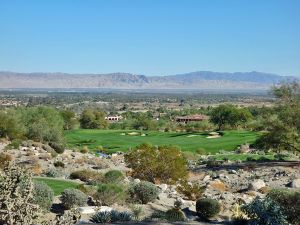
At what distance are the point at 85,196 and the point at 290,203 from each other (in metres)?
7.28

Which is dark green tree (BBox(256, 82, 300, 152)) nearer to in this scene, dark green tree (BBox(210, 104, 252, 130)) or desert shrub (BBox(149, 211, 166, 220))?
desert shrub (BBox(149, 211, 166, 220))

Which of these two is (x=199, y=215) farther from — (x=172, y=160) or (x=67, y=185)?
(x=172, y=160)

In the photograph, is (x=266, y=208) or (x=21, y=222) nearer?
(x=21, y=222)

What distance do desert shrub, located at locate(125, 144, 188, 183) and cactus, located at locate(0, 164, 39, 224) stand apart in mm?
20240

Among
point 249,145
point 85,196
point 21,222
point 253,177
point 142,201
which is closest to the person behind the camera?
point 21,222

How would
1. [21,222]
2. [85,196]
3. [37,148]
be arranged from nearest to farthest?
[21,222] → [85,196] → [37,148]

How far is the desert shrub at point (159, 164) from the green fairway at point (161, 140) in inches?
998

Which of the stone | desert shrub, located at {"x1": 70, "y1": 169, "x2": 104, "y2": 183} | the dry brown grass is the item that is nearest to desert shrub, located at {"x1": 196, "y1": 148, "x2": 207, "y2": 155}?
the stone

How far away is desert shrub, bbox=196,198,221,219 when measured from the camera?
60.6 feet

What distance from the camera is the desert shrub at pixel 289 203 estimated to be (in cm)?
1621

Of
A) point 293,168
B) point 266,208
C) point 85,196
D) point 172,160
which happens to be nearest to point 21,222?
point 266,208

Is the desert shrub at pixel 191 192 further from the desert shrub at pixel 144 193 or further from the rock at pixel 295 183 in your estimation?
the rock at pixel 295 183

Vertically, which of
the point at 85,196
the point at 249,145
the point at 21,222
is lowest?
the point at 249,145

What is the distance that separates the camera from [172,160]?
2908 centimetres
